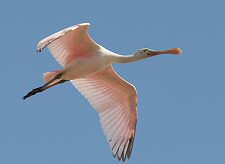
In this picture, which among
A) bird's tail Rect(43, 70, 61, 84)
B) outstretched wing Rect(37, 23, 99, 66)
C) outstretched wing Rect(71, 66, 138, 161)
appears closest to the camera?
outstretched wing Rect(37, 23, 99, 66)

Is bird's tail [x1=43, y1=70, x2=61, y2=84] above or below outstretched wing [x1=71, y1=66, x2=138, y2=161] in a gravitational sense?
above

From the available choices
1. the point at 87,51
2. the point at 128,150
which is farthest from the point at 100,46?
the point at 128,150

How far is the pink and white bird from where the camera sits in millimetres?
15453

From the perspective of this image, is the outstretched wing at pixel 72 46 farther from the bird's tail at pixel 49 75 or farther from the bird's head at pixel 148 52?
the bird's head at pixel 148 52

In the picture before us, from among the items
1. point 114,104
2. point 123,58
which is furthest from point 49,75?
point 114,104

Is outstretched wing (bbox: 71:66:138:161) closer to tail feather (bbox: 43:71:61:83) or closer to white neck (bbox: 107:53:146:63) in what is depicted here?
white neck (bbox: 107:53:146:63)

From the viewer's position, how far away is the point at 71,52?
1592 cm

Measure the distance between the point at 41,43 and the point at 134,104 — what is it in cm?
436

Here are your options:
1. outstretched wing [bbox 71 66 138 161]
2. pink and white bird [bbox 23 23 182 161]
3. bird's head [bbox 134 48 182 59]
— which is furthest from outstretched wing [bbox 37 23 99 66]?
outstretched wing [bbox 71 66 138 161]

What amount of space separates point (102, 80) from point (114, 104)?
2.15ft

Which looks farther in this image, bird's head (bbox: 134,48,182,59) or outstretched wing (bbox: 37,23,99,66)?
bird's head (bbox: 134,48,182,59)

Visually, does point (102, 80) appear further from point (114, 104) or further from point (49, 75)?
point (49, 75)

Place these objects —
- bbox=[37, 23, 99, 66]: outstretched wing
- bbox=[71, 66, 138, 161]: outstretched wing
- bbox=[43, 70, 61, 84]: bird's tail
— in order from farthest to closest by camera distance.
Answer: bbox=[71, 66, 138, 161]: outstretched wing, bbox=[43, 70, 61, 84]: bird's tail, bbox=[37, 23, 99, 66]: outstretched wing

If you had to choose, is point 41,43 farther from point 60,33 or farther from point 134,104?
point 134,104
